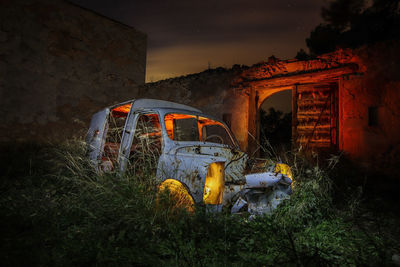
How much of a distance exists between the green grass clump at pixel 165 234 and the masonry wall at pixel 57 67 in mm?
5613

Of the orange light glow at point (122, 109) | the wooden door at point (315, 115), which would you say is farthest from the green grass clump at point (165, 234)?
the wooden door at point (315, 115)

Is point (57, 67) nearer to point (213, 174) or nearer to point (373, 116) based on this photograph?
point (213, 174)

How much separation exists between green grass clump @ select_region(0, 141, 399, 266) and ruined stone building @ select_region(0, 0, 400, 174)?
3.20m

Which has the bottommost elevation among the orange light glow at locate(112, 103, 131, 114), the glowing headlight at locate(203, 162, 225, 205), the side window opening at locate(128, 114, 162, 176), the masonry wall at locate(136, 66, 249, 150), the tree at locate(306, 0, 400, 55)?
the glowing headlight at locate(203, 162, 225, 205)

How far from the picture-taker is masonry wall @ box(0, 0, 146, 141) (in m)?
9.02

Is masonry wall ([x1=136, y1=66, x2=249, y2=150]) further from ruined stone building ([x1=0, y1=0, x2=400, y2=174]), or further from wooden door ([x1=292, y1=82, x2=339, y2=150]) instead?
wooden door ([x1=292, y1=82, x2=339, y2=150])

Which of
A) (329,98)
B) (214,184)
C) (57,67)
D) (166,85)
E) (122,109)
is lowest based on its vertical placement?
(214,184)

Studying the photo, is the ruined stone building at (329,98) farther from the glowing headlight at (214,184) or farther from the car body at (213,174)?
the glowing headlight at (214,184)

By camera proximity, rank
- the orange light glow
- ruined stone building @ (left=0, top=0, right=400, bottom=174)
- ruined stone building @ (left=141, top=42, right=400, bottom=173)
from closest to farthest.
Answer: the orange light glow < ruined stone building @ (left=141, top=42, right=400, bottom=173) < ruined stone building @ (left=0, top=0, right=400, bottom=174)

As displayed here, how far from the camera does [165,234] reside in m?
2.80

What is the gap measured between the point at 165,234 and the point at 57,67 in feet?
31.7

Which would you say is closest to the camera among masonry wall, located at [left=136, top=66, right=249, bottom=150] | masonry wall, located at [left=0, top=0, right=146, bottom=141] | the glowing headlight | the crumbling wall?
the glowing headlight

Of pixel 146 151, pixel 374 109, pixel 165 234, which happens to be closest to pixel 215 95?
pixel 374 109

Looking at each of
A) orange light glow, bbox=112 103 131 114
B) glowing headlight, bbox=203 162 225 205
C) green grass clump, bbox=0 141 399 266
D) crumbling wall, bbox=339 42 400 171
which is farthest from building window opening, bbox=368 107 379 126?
orange light glow, bbox=112 103 131 114
